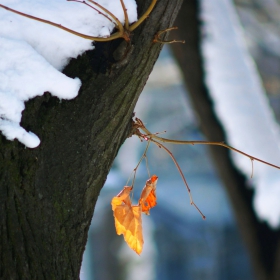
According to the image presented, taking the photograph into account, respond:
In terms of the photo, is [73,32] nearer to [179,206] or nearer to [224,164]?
[224,164]

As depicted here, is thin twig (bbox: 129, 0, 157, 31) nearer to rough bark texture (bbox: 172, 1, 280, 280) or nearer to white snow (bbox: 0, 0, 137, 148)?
white snow (bbox: 0, 0, 137, 148)

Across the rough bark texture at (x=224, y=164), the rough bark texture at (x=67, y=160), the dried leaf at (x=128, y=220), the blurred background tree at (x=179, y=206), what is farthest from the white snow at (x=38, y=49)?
the blurred background tree at (x=179, y=206)

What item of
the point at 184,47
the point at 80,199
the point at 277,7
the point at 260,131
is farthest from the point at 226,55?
the point at 277,7

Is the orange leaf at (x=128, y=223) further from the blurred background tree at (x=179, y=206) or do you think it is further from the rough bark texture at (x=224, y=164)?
the blurred background tree at (x=179, y=206)

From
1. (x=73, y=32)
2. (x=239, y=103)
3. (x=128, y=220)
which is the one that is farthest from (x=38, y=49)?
(x=239, y=103)

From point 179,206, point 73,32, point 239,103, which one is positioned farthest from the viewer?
point 179,206

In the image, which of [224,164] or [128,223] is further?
[224,164]

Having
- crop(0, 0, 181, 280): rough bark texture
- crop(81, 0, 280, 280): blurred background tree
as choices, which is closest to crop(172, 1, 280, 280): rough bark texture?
crop(81, 0, 280, 280): blurred background tree
